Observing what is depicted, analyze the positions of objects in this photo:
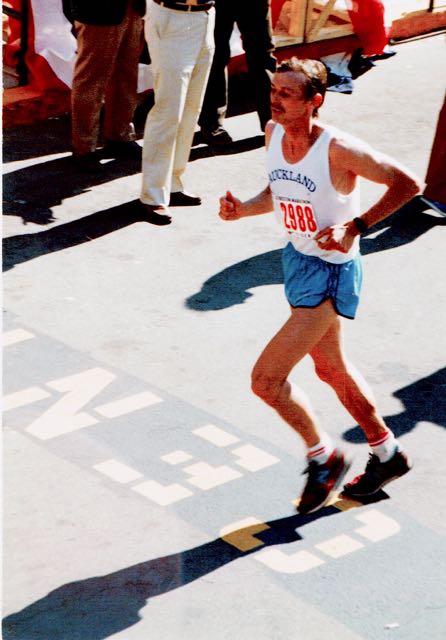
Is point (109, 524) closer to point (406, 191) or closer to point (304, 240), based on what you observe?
point (304, 240)

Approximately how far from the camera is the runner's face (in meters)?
4.40

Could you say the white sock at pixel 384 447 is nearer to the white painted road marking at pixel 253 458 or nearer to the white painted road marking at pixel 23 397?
the white painted road marking at pixel 253 458

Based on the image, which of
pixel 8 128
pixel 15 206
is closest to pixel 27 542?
pixel 15 206

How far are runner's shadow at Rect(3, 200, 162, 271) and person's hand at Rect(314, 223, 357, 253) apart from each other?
9.85 feet

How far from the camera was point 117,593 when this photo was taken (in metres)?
4.25

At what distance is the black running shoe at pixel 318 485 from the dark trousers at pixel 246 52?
4.68m

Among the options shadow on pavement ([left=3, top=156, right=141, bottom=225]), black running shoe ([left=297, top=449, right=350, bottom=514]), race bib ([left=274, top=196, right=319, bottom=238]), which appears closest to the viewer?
race bib ([left=274, top=196, right=319, bottom=238])

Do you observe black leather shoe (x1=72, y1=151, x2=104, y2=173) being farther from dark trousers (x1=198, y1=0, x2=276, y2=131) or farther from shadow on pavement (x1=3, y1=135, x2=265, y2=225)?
dark trousers (x1=198, y1=0, x2=276, y2=131)

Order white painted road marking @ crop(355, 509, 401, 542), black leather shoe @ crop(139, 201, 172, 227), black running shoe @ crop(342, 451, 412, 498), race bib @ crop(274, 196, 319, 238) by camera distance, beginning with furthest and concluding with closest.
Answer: black leather shoe @ crop(139, 201, 172, 227) < black running shoe @ crop(342, 451, 412, 498) < white painted road marking @ crop(355, 509, 401, 542) < race bib @ crop(274, 196, 319, 238)

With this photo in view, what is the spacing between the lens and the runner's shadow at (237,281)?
663 centimetres

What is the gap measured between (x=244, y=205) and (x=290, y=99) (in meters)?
0.54

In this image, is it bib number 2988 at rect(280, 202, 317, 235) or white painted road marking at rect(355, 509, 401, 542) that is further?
white painted road marking at rect(355, 509, 401, 542)

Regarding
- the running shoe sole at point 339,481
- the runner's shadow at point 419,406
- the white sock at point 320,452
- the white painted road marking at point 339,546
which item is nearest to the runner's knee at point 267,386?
the white sock at point 320,452

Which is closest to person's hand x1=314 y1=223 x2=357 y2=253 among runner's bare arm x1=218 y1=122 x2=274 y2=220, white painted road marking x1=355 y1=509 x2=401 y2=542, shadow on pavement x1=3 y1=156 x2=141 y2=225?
runner's bare arm x1=218 y1=122 x2=274 y2=220
